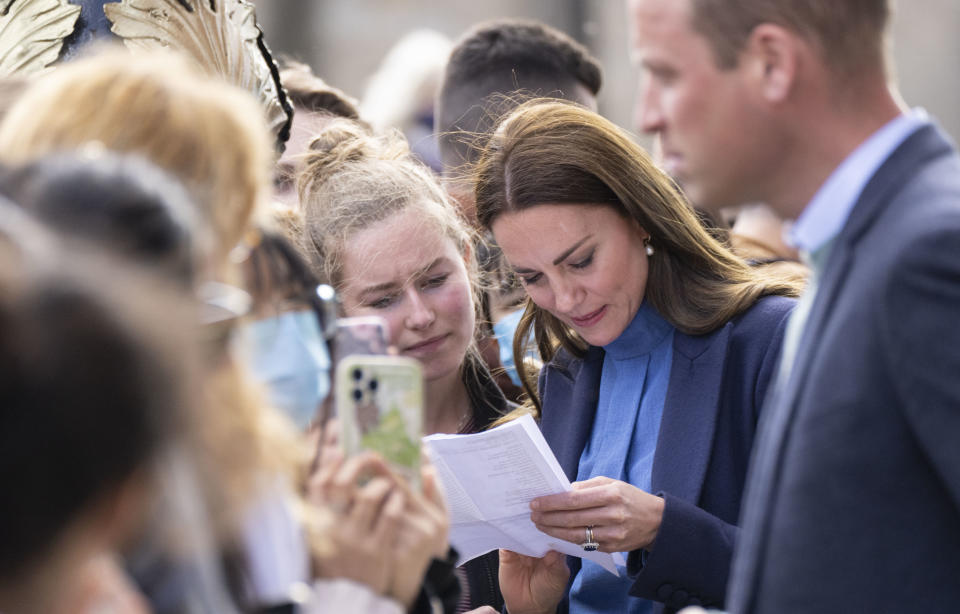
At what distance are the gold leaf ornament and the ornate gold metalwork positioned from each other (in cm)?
10

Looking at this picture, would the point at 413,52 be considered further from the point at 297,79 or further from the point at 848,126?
the point at 848,126

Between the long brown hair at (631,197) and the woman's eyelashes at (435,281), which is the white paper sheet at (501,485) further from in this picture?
the woman's eyelashes at (435,281)

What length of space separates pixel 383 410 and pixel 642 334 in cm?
137

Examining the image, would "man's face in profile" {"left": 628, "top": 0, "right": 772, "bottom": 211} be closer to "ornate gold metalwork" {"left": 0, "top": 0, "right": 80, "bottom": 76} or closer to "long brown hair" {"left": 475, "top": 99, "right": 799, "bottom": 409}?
"long brown hair" {"left": 475, "top": 99, "right": 799, "bottom": 409}

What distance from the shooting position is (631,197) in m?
2.80

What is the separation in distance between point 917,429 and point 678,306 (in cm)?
143

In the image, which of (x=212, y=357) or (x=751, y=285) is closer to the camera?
(x=212, y=357)

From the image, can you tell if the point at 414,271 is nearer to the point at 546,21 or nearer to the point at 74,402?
the point at 74,402

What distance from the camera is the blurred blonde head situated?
49.4 inches

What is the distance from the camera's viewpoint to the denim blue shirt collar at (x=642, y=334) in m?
2.81

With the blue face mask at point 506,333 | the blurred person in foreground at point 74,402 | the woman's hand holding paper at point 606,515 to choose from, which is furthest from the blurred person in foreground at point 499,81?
the blurred person in foreground at point 74,402

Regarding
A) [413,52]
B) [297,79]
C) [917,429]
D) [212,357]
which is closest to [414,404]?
[212,357]

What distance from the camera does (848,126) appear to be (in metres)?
1.50


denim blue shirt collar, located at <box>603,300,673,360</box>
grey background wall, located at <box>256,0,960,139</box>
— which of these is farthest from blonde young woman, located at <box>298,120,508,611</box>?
grey background wall, located at <box>256,0,960,139</box>
